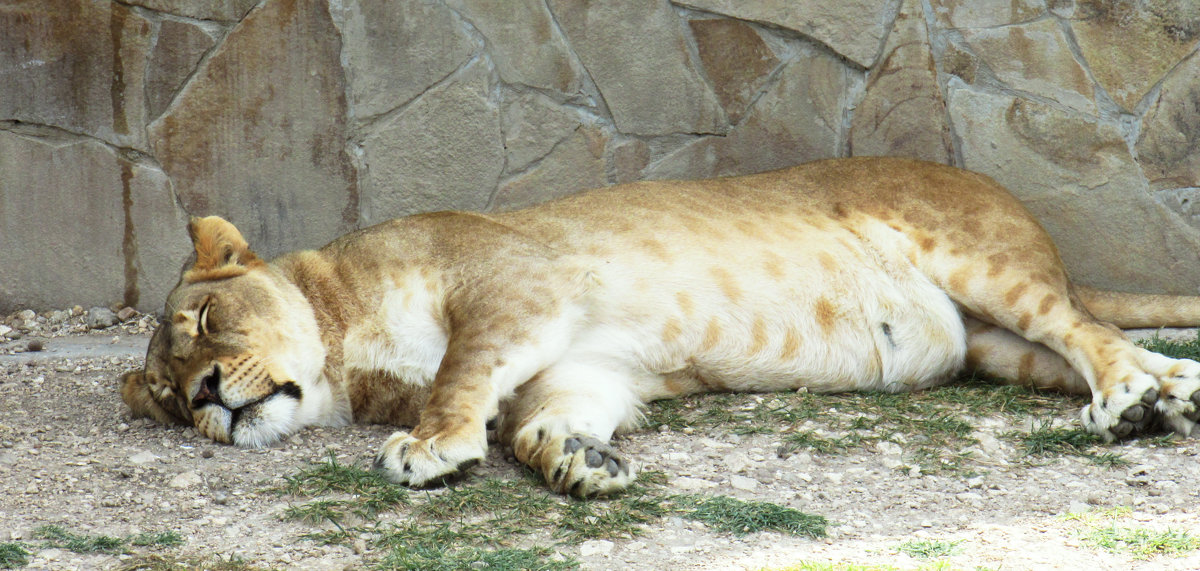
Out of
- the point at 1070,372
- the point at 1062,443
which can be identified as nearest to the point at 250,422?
the point at 1062,443

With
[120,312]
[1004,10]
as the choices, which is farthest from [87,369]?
[1004,10]

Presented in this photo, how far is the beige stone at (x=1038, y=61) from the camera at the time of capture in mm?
5121

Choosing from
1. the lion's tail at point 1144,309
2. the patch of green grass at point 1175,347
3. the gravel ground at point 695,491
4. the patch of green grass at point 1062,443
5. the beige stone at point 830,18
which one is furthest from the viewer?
the beige stone at point 830,18

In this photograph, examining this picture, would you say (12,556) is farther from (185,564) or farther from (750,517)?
(750,517)

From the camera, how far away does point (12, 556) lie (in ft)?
9.59

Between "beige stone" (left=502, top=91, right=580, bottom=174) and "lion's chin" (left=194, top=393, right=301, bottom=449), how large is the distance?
1.86 metres

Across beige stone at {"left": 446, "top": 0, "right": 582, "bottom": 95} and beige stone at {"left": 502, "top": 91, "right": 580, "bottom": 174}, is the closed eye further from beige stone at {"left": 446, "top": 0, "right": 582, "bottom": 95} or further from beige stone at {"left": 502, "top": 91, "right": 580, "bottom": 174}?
beige stone at {"left": 446, "top": 0, "right": 582, "bottom": 95}

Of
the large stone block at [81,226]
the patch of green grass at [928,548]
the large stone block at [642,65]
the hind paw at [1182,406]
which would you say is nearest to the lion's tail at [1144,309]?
the hind paw at [1182,406]

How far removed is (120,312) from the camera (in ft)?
18.6

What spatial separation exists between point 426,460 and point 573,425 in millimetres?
531

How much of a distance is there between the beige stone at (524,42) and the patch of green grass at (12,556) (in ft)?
9.93

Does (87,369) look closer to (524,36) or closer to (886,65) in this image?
(524,36)

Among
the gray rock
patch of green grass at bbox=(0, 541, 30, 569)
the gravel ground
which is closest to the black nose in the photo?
the gravel ground

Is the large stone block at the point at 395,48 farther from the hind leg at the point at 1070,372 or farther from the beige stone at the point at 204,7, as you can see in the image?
the hind leg at the point at 1070,372
